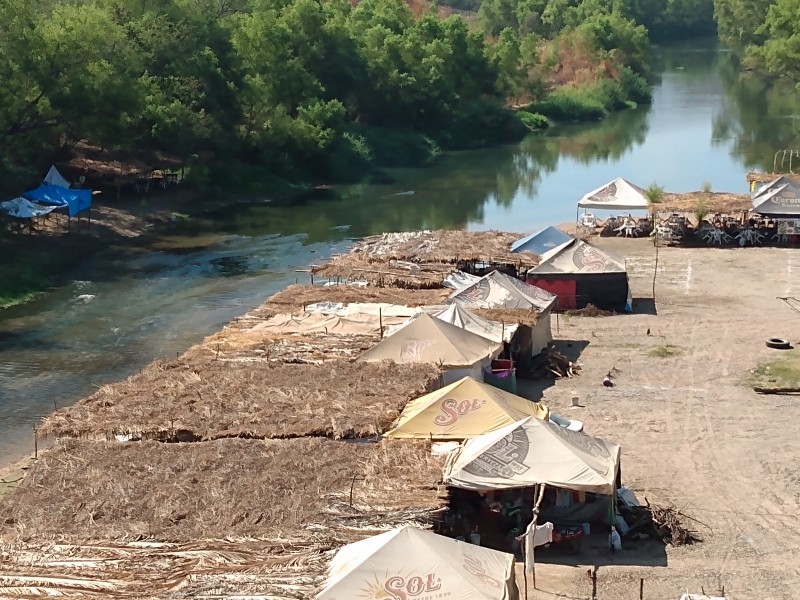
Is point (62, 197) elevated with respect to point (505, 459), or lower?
lower

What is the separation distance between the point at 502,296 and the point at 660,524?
40.4 ft

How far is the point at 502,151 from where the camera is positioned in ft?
254

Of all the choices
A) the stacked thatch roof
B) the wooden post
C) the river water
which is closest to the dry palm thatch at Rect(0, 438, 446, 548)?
the wooden post

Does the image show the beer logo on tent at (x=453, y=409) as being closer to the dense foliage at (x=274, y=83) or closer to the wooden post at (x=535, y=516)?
the wooden post at (x=535, y=516)

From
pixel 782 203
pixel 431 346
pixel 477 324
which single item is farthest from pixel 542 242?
pixel 431 346

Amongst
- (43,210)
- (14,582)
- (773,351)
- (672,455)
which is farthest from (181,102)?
(14,582)

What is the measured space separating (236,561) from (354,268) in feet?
68.4

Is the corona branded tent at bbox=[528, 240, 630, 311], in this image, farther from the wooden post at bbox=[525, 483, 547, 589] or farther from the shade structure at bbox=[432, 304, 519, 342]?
the wooden post at bbox=[525, 483, 547, 589]

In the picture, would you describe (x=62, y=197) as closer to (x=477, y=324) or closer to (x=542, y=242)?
(x=542, y=242)

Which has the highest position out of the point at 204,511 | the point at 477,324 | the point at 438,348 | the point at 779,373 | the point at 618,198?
the point at 204,511

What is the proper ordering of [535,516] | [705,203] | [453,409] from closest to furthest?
[535,516] < [453,409] < [705,203]

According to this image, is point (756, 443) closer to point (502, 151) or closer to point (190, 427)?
point (190, 427)

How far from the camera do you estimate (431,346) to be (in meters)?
26.0

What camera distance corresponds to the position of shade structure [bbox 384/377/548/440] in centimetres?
2080
